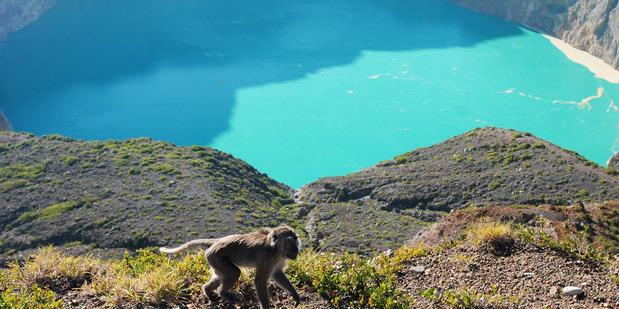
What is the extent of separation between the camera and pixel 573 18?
7312 cm

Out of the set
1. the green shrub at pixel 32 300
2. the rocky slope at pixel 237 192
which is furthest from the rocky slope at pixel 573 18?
the green shrub at pixel 32 300

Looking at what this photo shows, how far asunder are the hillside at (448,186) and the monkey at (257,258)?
17764 mm

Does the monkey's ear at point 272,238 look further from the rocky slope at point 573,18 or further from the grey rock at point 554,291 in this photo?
the rocky slope at point 573,18

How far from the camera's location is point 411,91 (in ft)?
192

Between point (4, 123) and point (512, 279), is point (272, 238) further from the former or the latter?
point (4, 123)

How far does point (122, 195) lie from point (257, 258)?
25.4 m

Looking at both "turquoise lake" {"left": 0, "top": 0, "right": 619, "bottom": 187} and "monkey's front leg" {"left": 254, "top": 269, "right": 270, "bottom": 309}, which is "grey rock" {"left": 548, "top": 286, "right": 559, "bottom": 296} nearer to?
"monkey's front leg" {"left": 254, "top": 269, "right": 270, "bottom": 309}

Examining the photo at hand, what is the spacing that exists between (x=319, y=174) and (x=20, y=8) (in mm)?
47336

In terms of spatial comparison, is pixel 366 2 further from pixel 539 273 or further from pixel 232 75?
pixel 539 273

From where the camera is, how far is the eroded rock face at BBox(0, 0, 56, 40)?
73.6m

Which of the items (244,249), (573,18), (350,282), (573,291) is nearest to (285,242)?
(244,249)

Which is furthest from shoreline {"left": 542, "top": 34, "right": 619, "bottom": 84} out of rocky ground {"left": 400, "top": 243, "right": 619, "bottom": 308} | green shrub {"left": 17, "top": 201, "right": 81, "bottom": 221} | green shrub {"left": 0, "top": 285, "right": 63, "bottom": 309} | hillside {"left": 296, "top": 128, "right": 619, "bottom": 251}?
green shrub {"left": 0, "top": 285, "right": 63, "bottom": 309}

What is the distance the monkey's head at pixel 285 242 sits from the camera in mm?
7258

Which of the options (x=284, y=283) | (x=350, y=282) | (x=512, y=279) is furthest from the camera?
(x=512, y=279)
